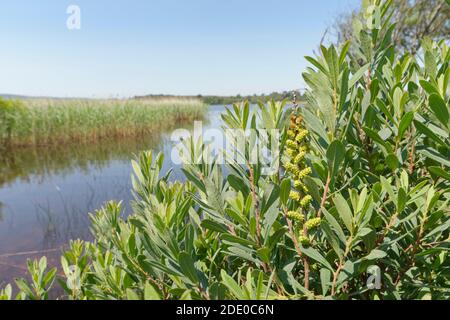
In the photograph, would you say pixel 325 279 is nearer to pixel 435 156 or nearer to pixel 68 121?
pixel 435 156

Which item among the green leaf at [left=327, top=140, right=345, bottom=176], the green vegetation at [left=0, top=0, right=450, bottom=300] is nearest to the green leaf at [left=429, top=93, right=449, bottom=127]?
the green vegetation at [left=0, top=0, right=450, bottom=300]

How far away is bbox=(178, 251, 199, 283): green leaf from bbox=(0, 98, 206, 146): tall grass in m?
12.0

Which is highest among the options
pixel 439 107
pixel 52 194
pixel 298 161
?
pixel 439 107

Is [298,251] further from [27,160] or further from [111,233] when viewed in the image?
[27,160]

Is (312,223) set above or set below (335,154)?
below

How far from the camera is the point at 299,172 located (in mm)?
690

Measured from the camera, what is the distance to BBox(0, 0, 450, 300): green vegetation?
0.64m

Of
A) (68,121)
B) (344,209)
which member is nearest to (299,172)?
(344,209)

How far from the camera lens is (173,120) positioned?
727 inches

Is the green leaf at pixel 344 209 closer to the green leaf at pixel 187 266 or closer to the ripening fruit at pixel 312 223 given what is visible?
the ripening fruit at pixel 312 223

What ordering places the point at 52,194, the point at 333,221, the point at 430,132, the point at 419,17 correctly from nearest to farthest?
1. the point at 333,221
2. the point at 430,132
3. the point at 52,194
4. the point at 419,17

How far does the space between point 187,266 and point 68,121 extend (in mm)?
12662

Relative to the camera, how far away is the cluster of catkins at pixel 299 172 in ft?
2.21

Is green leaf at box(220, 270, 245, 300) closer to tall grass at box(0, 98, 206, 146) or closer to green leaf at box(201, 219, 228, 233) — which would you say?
green leaf at box(201, 219, 228, 233)
